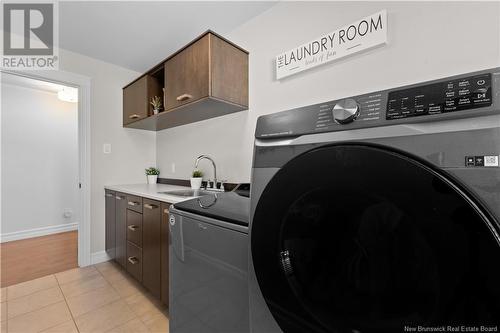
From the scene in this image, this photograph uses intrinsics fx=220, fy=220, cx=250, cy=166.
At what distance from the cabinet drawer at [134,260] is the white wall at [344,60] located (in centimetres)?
93

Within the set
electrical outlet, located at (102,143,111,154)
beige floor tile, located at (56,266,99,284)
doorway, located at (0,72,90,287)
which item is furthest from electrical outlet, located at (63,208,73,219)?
electrical outlet, located at (102,143,111,154)

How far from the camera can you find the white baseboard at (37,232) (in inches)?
121

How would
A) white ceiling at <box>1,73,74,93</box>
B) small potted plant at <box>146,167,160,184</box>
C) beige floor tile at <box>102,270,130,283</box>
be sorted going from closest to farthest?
beige floor tile at <box>102,270,130,283</box> → small potted plant at <box>146,167,160,184</box> → white ceiling at <box>1,73,74,93</box>

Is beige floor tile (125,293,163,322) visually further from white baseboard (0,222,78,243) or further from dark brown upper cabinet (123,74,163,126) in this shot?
white baseboard (0,222,78,243)

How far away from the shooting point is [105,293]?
6.15 feet

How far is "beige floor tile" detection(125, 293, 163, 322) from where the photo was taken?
1.61 m

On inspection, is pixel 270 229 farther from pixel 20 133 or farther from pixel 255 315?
pixel 20 133

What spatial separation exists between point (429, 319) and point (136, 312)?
1882 mm

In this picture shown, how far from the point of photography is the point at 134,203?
6.41 ft

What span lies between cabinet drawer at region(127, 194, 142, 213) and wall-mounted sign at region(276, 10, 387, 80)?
1.53m

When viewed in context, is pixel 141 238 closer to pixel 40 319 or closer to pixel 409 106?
pixel 40 319

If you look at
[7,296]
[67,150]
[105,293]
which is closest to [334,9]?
[105,293]

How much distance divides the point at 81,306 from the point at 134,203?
0.84 meters

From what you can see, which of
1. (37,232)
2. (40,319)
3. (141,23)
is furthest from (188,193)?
(37,232)
